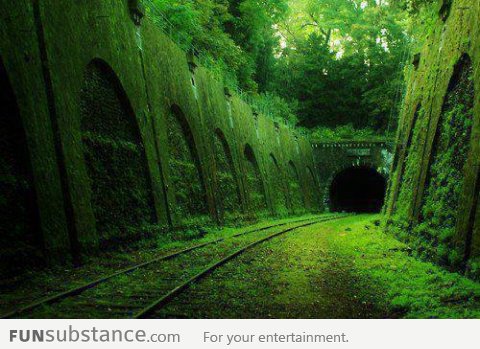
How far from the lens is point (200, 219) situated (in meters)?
13.7

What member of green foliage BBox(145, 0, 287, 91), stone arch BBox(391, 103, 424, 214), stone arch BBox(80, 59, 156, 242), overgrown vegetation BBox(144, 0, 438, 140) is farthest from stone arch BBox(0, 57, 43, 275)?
overgrown vegetation BBox(144, 0, 438, 140)

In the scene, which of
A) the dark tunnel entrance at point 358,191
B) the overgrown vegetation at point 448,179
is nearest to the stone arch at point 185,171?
the overgrown vegetation at point 448,179

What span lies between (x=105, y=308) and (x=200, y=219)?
9018 mm

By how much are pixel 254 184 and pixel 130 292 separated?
53.3 feet

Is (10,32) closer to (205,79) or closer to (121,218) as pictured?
(121,218)

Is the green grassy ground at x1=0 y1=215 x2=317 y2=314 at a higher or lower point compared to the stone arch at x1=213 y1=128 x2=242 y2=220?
lower

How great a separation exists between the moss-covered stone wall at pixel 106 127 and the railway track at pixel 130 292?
139 cm

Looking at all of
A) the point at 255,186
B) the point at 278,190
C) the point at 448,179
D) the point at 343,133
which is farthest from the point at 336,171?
the point at 448,179

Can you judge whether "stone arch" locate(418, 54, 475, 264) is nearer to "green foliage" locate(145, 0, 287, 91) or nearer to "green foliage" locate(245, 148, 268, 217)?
"green foliage" locate(145, 0, 287, 91)

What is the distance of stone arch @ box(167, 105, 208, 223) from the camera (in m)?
12.7

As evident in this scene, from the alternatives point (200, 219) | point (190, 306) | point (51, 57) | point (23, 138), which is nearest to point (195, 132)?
point (200, 219)

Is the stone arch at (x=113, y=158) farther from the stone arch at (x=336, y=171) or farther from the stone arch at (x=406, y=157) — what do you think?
the stone arch at (x=336, y=171)

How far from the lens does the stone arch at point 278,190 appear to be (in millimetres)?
24000

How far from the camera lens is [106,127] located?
942 centimetres
